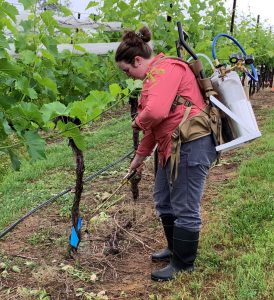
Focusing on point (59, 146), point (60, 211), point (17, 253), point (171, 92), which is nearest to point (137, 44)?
point (171, 92)

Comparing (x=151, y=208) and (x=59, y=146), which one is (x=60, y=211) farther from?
(x=59, y=146)

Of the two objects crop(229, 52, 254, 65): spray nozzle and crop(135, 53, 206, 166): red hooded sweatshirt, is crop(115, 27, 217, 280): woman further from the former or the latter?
crop(229, 52, 254, 65): spray nozzle

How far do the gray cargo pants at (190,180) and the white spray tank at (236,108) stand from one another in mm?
107

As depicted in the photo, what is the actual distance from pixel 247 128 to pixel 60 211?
245cm

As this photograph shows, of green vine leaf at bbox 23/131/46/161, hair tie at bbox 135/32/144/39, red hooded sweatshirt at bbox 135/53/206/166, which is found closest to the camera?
green vine leaf at bbox 23/131/46/161

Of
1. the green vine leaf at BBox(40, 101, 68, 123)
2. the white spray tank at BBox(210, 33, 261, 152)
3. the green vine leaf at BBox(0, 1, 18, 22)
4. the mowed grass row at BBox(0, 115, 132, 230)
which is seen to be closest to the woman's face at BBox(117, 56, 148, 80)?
the white spray tank at BBox(210, 33, 261, 152)

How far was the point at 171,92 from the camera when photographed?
9.40 feet

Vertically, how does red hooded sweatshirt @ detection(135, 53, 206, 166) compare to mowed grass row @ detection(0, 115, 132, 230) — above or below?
above

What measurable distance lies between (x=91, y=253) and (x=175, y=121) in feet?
4.73

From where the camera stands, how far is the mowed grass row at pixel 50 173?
5148 mm

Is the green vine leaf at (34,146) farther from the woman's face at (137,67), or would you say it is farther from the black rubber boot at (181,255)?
the black rubber boot at (181,255)

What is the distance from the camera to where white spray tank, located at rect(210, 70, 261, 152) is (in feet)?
9.75

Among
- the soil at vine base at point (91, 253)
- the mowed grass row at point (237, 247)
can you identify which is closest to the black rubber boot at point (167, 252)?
the soil at vine base at point (91, 253)

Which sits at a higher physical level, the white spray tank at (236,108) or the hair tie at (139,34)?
the hair tie at (139,34)
